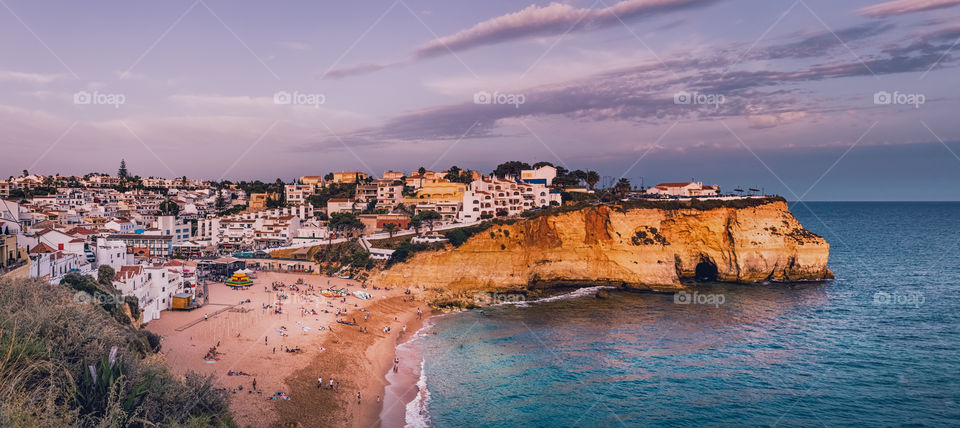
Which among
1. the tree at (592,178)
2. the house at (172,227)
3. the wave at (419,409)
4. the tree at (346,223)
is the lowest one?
the wave at (419,409)

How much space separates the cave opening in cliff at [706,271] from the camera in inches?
2169

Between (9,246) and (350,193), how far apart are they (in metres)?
71.1

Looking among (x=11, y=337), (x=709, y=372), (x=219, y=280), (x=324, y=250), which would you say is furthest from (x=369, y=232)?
(x=11, y=337)

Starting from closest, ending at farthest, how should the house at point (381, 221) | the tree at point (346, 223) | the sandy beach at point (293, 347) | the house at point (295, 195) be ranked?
1. the sandy beach at point (293, 347)
2. the tree at point (346, 223)
3. the house at point (381, 221)
4. the house at point (295, 195)

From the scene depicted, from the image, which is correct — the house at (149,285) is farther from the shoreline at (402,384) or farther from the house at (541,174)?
the house at (541,174)

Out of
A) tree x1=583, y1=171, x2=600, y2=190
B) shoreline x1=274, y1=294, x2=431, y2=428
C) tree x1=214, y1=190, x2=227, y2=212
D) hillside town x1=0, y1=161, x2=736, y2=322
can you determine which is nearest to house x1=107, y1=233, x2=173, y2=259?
hillside town x1=0, y1=161, x2=736, y2=322

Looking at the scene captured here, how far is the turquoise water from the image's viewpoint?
22969mm

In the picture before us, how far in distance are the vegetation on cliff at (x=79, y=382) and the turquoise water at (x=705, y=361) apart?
1188cm

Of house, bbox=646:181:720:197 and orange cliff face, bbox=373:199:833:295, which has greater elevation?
house, bbox=646:181:720:197

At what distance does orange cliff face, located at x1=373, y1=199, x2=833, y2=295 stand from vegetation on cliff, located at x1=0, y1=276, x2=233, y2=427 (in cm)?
3629

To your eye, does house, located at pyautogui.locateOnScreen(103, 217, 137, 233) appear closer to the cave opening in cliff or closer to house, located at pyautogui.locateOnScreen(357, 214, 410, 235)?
house, located at pyautogui.locateOnScreen(357, 214, 410, 235)

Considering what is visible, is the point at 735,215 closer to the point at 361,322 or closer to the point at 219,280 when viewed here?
the point at 361,322

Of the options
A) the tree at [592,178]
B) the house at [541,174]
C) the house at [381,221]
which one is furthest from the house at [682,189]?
the house at [381,221]

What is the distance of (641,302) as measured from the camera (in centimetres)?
4491
